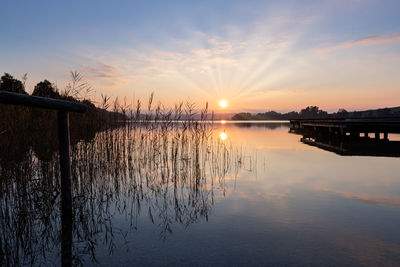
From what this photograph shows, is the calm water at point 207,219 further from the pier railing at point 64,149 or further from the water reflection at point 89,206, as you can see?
the pier railing at point 64,149

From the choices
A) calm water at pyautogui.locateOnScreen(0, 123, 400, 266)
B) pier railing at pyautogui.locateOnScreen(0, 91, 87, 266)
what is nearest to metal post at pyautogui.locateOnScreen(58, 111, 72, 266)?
pier railing at pyautogui.locateOnScreen(0, 91, 87, 266)

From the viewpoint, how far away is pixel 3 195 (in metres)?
5.79

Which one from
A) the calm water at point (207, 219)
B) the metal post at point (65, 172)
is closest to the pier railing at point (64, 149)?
the metal post at point (65, 172)

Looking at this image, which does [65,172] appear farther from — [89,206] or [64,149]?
[89,206]

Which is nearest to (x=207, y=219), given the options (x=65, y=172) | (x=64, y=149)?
(x=65, y=172)

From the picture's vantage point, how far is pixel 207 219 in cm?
506

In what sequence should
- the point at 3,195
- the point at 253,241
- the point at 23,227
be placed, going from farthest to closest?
the point at 3,195 < the point at 23,227 < the point at 253,241

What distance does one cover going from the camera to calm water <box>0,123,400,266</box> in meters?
3.65

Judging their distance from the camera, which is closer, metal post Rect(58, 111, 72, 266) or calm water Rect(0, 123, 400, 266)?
calm water Rect(0, 123, 400, 266)

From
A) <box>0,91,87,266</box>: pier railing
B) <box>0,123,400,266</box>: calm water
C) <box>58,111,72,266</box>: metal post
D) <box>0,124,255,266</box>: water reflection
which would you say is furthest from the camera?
<box>58,111,72,266</box>: metal post

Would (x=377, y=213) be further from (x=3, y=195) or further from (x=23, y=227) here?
(x=3, y=195)

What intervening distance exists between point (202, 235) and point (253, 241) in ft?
2.65

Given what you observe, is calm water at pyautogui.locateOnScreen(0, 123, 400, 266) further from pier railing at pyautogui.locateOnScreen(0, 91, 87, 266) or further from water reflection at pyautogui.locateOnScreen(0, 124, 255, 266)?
pier railing at pyautogui.locateOnScreen(0, 91, 87, 266)

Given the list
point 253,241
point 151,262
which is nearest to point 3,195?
point 151,262
